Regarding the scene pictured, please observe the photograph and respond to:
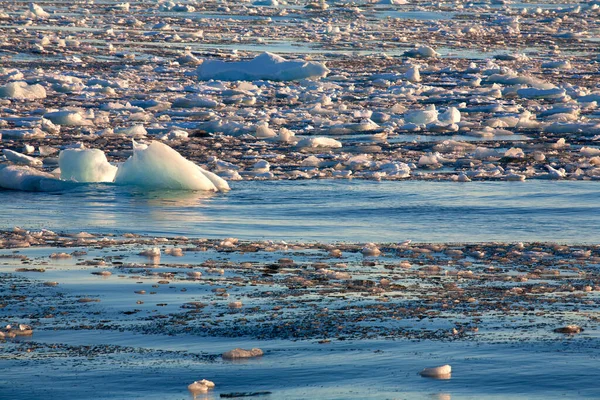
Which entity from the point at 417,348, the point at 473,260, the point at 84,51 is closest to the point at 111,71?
the point at 84,51

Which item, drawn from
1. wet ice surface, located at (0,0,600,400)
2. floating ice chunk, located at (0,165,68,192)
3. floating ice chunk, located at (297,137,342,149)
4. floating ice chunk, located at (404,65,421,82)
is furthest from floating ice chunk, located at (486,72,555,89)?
floating ice chunk, located at (0,165,68,192)

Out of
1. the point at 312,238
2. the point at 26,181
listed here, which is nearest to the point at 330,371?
the point at 312,238

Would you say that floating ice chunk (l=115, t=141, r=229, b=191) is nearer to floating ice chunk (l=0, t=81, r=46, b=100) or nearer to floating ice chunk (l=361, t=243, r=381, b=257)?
floating ice chunk (l=361, t=243, r=381, b=257)

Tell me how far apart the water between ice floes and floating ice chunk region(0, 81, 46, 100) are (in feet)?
25.6

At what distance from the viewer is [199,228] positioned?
9.11m

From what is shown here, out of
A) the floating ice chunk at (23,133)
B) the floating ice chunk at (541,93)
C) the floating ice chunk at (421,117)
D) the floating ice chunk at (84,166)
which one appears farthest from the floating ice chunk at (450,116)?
the floating ice chunk at (84,166)

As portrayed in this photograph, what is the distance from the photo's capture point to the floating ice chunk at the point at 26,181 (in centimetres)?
1111

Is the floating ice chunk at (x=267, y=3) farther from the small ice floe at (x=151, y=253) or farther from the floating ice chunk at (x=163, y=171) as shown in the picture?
the small ice floe at (x=151, y=253)

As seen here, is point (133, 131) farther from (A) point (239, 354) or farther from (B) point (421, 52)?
(B) point (421, 52)

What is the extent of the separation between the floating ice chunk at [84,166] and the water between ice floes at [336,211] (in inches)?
7.1

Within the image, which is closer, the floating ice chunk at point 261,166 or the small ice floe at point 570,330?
the small ice floe at point 570,330

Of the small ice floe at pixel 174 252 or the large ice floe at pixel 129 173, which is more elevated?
the large ice floe at pixel 129 173

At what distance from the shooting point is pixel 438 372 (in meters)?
5.02

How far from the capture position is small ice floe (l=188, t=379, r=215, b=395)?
4777 millimetres
